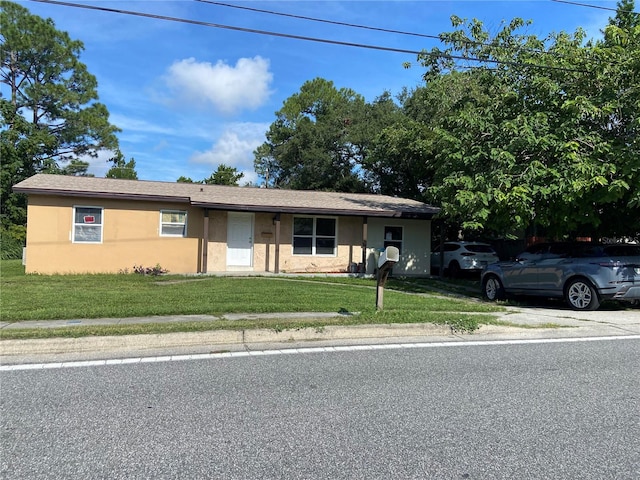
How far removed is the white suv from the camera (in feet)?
65.6

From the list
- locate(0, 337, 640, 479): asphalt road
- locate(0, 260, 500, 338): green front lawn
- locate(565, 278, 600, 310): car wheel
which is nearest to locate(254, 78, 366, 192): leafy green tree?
locate(0, 260, 500, 338): green front lawn

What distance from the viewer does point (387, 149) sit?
27.4 meters

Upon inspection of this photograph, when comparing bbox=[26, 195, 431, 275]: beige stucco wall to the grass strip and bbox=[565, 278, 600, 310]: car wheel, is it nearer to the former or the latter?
bbox=[565, 278, 600, 310]: car wheel

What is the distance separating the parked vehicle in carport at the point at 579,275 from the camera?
10.6 m

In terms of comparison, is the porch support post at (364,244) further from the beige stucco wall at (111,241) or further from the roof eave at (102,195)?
the roof eave at (102,195)

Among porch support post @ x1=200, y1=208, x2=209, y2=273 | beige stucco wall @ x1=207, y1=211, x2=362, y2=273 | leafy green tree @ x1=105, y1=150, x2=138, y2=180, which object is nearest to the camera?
porch support post @ x1=200, y1=208, x2=209, y2=273

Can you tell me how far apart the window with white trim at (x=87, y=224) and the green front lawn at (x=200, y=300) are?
6.41 ft

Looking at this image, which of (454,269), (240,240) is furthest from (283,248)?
(454,269)

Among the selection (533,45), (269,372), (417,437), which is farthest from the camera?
(533,45)

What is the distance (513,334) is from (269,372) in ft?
15.7

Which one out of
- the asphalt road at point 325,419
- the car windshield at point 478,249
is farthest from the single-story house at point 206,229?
the asphalt road at point 325,419

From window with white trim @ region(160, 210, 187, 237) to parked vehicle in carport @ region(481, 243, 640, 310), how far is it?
10.9 m

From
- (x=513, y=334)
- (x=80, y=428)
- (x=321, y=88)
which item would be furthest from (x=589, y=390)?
(x=321, y=88)

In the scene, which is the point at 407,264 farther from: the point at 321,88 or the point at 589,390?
the point at 321,88
